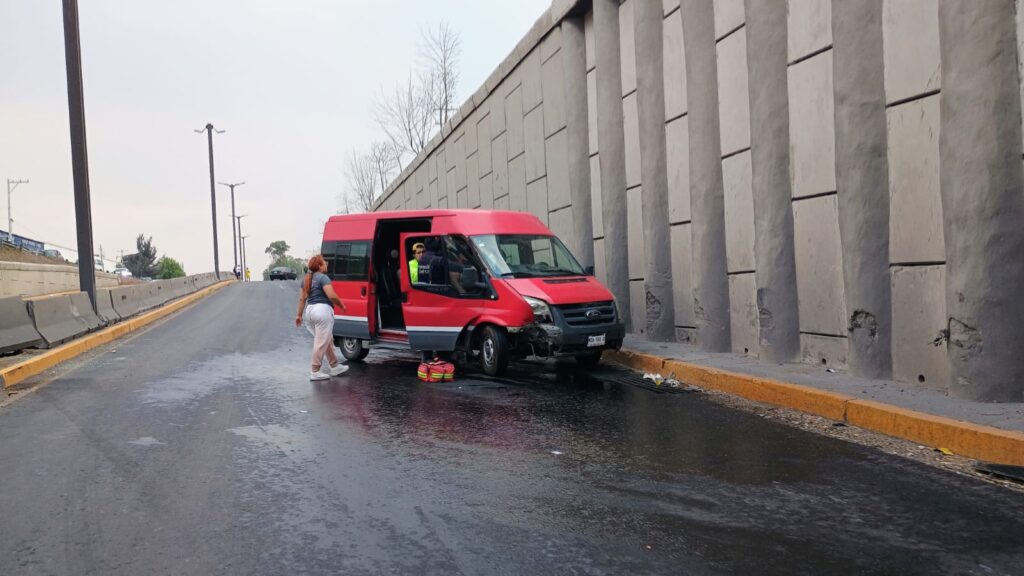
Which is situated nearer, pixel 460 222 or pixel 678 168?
pixel 460 222

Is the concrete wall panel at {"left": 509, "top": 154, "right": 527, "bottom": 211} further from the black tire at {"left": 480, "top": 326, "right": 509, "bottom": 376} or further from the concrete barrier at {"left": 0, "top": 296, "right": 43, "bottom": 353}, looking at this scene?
the concrete barrier at {"left": 0, "top": 296, "right": 43, "bottom": 353}

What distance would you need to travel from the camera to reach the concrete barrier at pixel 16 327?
1190cm

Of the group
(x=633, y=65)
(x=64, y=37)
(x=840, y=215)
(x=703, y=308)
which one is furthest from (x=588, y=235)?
(x=64, y=37)

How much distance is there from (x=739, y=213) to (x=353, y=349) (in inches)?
235

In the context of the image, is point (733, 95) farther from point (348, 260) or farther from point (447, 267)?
point (348, 260)

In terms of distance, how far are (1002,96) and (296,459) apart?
19.7 feet

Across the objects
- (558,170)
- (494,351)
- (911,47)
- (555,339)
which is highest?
(558,170)

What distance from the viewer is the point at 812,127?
346 inches

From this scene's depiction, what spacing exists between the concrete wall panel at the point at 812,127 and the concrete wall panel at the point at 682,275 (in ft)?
9.06

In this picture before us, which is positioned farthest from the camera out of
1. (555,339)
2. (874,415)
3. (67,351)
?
(67,351)

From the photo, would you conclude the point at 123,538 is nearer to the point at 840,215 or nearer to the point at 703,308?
the point at 840,215

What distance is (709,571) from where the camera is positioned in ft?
11.6

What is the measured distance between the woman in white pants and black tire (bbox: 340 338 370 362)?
147cm

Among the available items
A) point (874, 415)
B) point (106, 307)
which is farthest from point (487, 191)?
point (874, 415)
